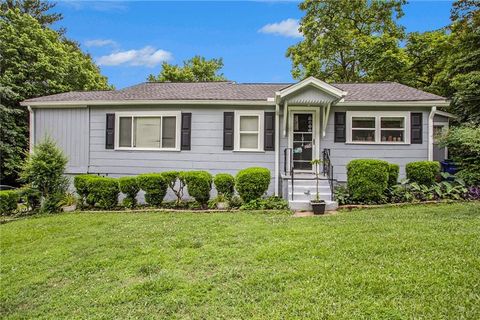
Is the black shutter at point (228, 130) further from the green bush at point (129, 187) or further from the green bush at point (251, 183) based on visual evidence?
the green bush at point (129, 187)

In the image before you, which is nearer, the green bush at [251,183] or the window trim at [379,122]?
the green bush at [251,183]

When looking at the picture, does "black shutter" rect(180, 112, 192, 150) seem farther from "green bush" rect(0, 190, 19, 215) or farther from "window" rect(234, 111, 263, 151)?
"green bush" rect(0, 190, 19, 215)

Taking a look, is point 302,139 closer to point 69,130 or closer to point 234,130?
point 234,130

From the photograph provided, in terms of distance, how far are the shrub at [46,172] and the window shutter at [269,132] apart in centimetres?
572

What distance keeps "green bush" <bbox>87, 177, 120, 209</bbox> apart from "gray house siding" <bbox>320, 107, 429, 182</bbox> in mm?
6070

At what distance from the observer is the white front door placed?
9.54m

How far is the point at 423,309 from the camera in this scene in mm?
2693

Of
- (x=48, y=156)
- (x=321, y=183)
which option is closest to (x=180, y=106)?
(x=48, y=156)

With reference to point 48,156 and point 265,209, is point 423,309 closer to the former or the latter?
point 265,209

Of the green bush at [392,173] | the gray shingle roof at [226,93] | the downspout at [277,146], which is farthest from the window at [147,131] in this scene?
the green bush at [392,173]

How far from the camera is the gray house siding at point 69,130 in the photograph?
9.97 metres

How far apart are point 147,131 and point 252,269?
23.5 ft

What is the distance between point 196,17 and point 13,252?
929 cm

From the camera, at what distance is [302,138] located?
31.4ft
